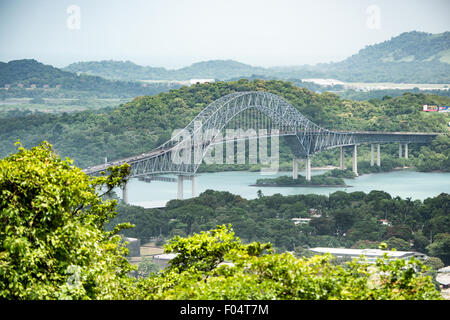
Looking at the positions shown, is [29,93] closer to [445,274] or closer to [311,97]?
[311,97]

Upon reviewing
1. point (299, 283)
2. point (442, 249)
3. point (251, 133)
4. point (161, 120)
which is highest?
point (161, 120)

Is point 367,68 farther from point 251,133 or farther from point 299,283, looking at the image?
point 299,283

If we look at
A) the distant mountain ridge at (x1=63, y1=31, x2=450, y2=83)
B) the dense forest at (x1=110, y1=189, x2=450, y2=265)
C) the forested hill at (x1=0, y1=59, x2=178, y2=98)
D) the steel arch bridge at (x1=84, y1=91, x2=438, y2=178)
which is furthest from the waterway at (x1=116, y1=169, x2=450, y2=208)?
the distant mountain ridge at (x1=63, y1=31, x2=450, y2=83)

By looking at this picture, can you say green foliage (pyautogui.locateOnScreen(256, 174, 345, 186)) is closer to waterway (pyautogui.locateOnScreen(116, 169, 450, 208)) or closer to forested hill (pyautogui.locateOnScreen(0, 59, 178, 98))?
waterway (pyautogui.locateOnScreen(116, 169, 450, 208))

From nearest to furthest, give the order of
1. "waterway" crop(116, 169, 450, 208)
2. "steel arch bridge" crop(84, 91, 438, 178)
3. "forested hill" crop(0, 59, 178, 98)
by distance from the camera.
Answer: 1. "steel arch bridge" crop(84, 91, 438, 178)
2. "waterway" crop(116, 169, 450, 208)
3. "forested hill" crop(0, 59, 178, 98)

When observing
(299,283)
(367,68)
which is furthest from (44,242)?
(367,68)

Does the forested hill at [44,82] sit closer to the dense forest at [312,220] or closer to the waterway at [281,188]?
the waterway at [281,188]
